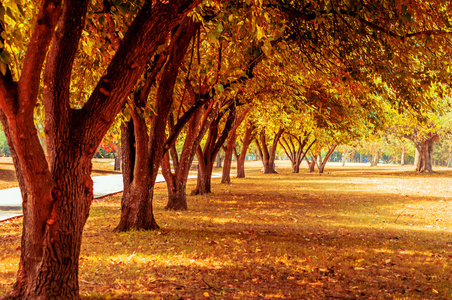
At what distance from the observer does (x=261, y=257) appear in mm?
7199

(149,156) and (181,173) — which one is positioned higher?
(149,156)

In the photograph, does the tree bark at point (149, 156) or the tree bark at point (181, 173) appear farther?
the tree bark at point (181, 173)

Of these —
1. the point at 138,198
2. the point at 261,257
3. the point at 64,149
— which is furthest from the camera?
the point at 138,198

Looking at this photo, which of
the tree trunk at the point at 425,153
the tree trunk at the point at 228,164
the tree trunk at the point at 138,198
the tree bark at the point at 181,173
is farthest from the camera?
the tree trunk at the point at 425,153

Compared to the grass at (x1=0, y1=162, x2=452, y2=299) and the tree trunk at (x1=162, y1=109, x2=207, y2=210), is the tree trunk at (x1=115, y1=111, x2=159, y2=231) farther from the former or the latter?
the tree trunk at (x1=162, y1=109, x2=207, y2=210)

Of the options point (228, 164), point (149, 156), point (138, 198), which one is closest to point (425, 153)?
point (228, 164)

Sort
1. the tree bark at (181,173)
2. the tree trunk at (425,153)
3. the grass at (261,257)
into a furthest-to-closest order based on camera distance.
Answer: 1. the tree trunk at (425,153)
2. the tree bark at (181,173)
3. the grass at (261,257)

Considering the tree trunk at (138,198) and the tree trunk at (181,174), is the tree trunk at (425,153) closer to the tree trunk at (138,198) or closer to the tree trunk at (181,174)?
the tree trunk at (181,174)

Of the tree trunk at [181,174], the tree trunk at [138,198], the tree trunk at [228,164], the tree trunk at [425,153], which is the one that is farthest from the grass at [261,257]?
the tree trunk at [425,153]

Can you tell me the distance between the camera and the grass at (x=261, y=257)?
5.43 metres

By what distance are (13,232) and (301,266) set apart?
643 centimetres

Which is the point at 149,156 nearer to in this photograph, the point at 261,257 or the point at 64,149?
the point at 261,257

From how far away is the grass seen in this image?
5426 mm

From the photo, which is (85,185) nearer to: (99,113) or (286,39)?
(99,113)
